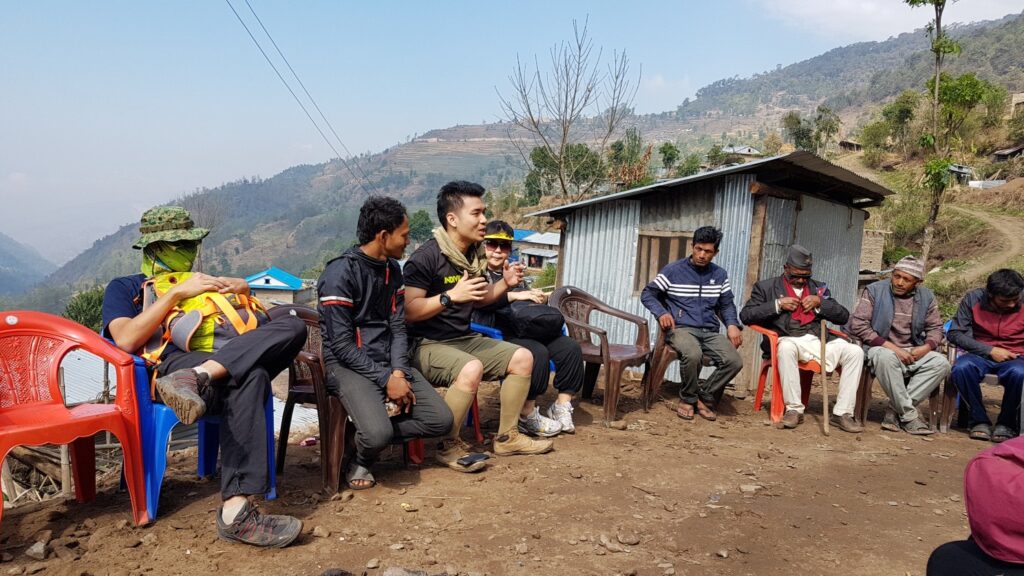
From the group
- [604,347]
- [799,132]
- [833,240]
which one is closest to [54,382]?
[604,347]

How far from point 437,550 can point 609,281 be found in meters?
6.90

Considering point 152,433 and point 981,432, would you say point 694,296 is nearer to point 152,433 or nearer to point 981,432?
point 981,432

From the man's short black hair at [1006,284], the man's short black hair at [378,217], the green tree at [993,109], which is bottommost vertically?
the man's short black hair at [1006,284]

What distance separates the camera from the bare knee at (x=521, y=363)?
397cm

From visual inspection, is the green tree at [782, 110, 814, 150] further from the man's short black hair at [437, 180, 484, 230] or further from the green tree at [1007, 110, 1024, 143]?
the man's short black hair at [437, 180, 484, 230]

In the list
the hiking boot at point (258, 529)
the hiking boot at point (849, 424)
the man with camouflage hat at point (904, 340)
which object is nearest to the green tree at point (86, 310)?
the hiking boot at point (258, 529)

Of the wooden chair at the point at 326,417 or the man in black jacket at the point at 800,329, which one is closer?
the wooden chair at the point at 326,417

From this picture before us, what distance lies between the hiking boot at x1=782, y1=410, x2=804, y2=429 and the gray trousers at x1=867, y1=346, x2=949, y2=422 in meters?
0.77

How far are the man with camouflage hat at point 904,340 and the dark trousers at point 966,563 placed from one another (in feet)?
12.2

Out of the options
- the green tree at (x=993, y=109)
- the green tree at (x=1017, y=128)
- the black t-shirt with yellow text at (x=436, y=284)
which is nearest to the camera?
the black t-shirt with yellow text at (x=436, y=284)

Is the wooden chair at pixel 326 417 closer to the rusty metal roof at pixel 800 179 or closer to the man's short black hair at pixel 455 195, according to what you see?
the man's short black hair at pixel 455 195

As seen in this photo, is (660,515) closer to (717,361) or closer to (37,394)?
(717,361)

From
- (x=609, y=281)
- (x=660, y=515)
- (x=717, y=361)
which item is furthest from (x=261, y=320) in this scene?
(x=609, y=281)

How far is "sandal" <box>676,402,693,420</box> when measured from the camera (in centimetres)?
527
